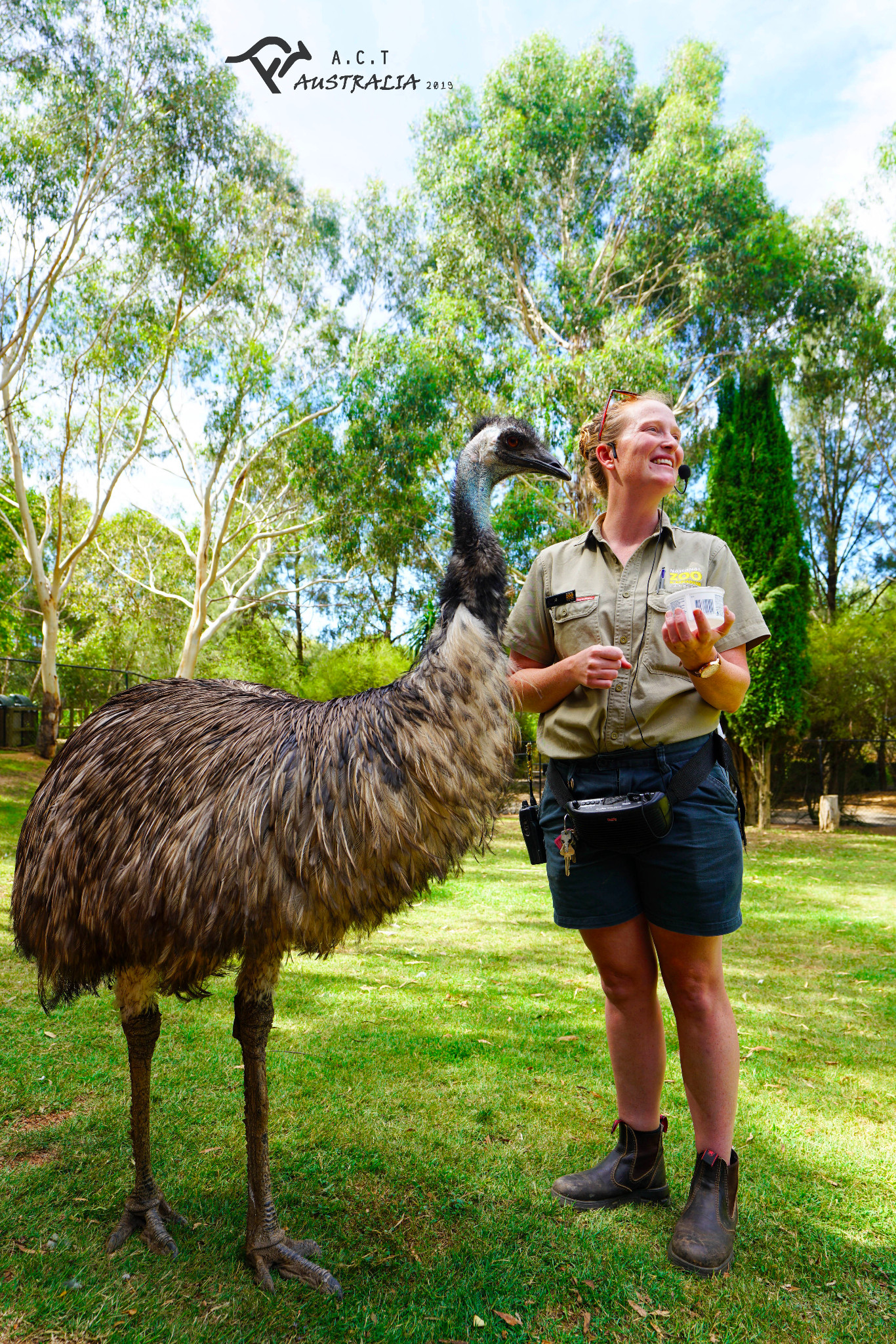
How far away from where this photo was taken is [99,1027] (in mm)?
4016

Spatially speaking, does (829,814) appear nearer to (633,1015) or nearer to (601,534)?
(633,1015)

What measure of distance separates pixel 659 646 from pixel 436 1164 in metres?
1.88

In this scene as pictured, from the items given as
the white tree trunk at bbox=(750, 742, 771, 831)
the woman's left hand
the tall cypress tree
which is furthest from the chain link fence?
the woman's left hand

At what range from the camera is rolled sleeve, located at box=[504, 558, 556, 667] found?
269cm

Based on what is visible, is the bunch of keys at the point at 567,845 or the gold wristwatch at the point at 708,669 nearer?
the gold wristwatch at the point at 708,669

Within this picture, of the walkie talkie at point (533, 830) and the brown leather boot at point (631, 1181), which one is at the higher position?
the walkie talkie at point (533, 830)

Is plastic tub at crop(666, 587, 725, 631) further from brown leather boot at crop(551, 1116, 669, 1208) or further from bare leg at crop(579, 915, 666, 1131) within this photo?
brown leather boot at crop(551, 1116, 669, 1208)

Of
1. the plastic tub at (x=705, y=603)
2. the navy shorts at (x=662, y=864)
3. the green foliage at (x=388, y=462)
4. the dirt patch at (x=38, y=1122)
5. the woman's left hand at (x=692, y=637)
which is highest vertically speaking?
the green foliage at (x=388, y=462)

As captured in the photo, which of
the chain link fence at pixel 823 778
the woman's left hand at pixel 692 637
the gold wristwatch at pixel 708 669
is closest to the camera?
the woman's left hand at pixel 692 637

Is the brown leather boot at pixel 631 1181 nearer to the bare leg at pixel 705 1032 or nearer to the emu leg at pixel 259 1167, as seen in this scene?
the bare leg at pixel 705 1032

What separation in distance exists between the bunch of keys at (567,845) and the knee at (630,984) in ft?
1.15

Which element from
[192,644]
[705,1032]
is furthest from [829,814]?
[705,1032]

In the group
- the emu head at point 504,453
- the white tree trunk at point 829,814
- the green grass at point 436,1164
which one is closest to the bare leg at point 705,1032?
the green grass at point 436,1164

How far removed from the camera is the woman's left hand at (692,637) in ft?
6.71
